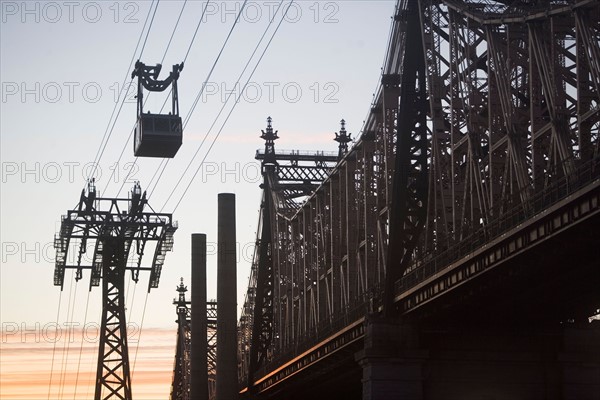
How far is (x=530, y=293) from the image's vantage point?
2552 inches

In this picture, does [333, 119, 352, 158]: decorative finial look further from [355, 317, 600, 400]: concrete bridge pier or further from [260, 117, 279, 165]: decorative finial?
[355, 317, 600, 400]: concrete bridge pier

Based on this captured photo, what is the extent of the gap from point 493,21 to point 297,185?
8042cm

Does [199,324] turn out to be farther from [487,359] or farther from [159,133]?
[159,133]

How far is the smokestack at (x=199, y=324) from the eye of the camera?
102 metres

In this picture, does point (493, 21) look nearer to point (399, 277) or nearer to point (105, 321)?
point (399, 277)

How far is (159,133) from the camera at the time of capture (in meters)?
66.3

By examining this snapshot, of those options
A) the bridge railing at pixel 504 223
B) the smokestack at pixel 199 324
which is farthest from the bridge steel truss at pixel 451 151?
the smokestack at pixel 199 324

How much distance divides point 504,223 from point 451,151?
13811 mm

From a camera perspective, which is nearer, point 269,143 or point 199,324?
point 199,324

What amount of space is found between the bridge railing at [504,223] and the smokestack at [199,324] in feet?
106

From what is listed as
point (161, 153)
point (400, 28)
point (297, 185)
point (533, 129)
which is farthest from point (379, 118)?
point (297, 185)

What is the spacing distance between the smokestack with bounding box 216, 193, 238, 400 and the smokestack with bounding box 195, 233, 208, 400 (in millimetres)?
6648

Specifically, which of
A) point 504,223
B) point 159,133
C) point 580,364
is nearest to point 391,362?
point 580,364

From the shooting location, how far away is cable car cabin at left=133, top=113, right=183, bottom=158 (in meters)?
66.2
